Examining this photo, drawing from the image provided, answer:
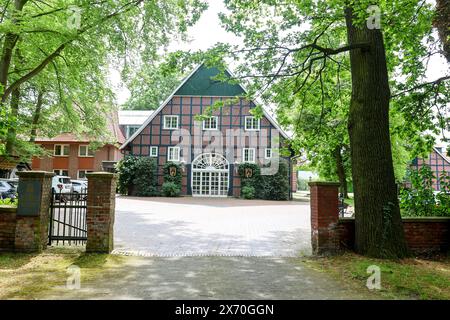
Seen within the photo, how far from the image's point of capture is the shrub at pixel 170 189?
97.0 feet

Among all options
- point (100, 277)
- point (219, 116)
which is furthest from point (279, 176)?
point (100, 277)

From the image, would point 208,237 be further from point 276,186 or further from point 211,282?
point 276,186

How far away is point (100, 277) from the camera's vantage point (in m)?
6.13

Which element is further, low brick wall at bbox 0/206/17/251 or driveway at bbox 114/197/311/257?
driveway at bbox 114/197/311/257

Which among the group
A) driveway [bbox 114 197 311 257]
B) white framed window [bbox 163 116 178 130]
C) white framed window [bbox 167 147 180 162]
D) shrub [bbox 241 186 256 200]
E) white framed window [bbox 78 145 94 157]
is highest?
white framed window [bbox 163 116 178 130]

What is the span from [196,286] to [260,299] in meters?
1.10

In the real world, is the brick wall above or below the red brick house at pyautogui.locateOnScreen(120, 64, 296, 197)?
below

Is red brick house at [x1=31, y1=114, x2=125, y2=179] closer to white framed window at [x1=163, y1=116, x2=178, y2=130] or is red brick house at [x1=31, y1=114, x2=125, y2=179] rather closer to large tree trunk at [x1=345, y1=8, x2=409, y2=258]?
white framed window at [x1=163, y1=116, x2=178, y2=130]

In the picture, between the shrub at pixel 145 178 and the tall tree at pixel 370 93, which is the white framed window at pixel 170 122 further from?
the tall tree at pixel 370 93

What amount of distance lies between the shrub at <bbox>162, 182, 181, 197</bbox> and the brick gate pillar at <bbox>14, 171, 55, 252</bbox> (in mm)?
21515

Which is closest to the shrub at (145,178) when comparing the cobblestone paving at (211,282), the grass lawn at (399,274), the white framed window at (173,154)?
the white framed window at (173,154)

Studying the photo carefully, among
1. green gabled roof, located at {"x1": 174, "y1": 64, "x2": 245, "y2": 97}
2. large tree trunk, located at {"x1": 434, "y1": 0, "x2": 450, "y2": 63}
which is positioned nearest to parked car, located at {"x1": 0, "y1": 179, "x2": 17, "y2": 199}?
green gabled roof, located at {"x1": 174, "y1": 64, "x2": 245, "y2": 97}

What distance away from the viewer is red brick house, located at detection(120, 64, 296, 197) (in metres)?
30.9
